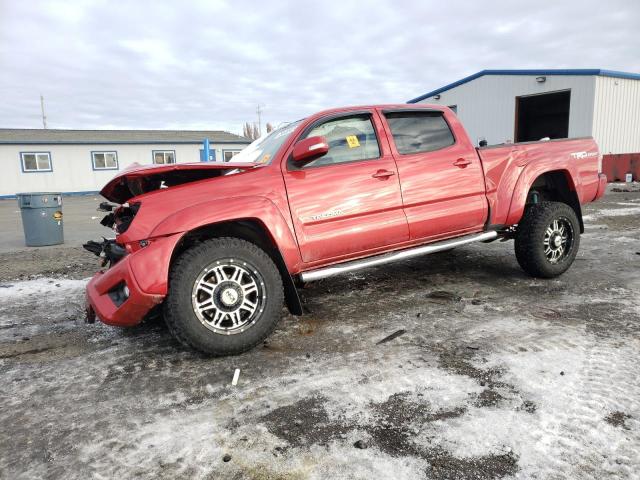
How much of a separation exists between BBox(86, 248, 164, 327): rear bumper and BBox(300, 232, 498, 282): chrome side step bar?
1.22 metres

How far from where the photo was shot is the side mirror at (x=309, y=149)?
3.35 metres

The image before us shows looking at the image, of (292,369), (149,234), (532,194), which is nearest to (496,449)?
(292,369)

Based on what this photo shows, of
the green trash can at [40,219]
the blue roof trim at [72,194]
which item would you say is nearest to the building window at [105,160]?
the blue roof trim at [72,194]

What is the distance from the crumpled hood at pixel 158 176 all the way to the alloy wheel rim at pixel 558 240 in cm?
331

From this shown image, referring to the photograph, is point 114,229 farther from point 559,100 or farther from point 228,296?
point 559,100

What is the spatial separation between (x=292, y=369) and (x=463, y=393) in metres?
1.15

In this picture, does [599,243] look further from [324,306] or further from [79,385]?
[79,385]

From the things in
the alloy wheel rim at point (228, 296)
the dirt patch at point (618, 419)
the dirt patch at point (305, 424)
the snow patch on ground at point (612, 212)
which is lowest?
the dirt patch at point (305, 424)

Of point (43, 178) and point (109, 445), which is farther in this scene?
point (43, 178)

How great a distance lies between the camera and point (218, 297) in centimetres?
320

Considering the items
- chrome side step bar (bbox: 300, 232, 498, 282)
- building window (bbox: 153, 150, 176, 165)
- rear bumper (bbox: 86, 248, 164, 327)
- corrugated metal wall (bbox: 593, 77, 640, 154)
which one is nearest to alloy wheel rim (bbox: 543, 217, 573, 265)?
chrome side step bar (bbox: 300, 232, 498, 282)

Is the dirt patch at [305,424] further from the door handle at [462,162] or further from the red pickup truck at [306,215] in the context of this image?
the door handle at [462,162]

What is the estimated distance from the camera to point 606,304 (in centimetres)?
405

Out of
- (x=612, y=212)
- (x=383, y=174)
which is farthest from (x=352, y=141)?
(x=612, y=212)
